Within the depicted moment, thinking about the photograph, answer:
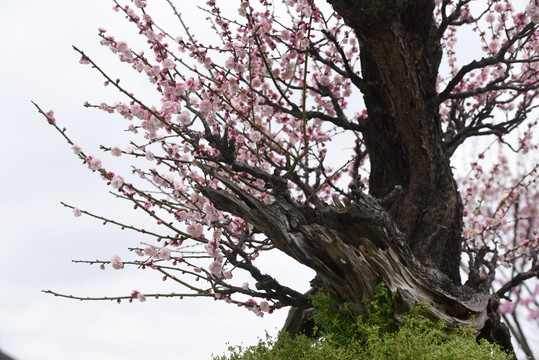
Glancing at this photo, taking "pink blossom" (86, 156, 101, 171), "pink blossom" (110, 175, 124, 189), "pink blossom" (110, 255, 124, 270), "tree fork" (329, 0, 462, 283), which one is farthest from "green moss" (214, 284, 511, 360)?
"pink blossom" (86, 156, 101, 171)

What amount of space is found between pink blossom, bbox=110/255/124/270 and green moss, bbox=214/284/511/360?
1.36 meters

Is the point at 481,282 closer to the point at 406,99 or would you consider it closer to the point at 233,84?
the point at 406,99

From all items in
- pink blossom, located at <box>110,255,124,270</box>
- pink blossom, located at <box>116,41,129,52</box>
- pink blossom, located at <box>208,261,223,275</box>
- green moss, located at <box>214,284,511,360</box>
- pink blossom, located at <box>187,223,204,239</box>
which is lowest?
green moss, located at <box>214,284,511,360</box>

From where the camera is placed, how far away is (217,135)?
495cm

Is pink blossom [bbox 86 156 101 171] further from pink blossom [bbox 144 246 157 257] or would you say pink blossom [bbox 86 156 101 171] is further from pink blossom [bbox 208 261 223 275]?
pink blossom [bbox 208 261 223 275]

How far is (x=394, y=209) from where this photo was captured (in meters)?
6.44

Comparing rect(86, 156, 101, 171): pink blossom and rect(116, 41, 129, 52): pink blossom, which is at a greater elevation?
rect(116, 41, 129, 52): pink blossom

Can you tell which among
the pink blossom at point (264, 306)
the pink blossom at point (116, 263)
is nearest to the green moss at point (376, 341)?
the pink blossom at point (264, 306)

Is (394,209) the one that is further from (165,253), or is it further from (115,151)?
(115,151)

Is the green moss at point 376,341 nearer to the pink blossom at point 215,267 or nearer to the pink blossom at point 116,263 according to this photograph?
the pink blossom at point 215,267

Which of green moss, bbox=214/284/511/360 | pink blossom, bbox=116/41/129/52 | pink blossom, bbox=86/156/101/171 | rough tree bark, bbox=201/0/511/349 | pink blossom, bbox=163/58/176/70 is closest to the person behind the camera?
green moss, bbox=214/284/511/360

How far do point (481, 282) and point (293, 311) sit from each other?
6.87ft

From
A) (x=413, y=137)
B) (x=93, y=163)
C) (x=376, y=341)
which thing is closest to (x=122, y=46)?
(x=93, y=163)

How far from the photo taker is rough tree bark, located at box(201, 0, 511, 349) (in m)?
5.07
